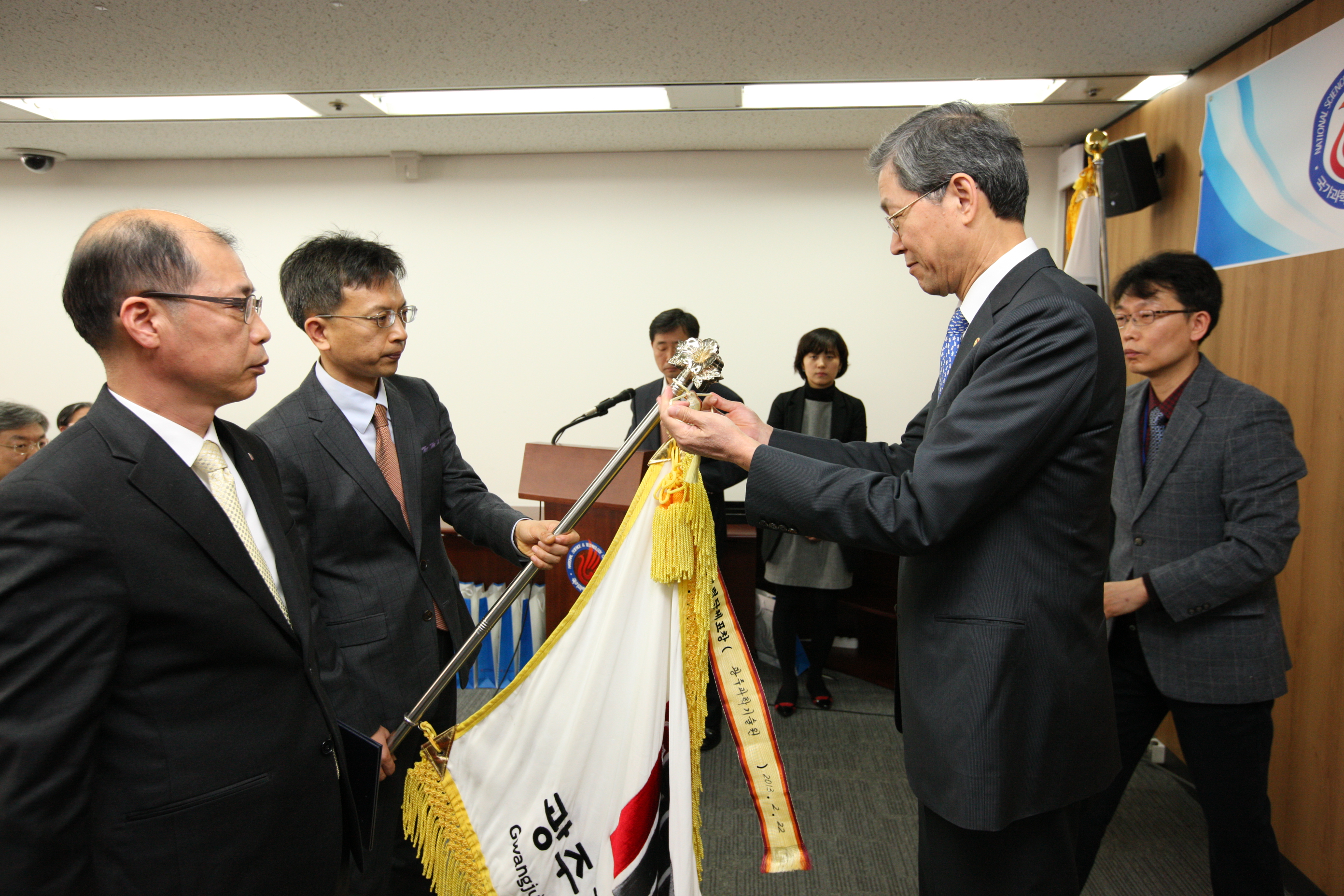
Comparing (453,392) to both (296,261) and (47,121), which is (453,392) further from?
(296,261)

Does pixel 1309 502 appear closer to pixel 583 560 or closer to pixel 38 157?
pixel 583 560

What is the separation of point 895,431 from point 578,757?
131 inches

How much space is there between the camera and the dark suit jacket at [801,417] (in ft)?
11.9

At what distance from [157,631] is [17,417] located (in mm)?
2171

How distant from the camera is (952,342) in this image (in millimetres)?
1420

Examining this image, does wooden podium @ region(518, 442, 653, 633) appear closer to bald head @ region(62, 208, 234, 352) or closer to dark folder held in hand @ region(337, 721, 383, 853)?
dark folder held in hand @ region(337, 721, 383, 853)

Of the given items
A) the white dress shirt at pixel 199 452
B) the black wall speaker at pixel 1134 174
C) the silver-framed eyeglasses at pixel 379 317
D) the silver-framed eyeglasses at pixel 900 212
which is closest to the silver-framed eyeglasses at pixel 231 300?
the white dress shirt at pixel 199 452

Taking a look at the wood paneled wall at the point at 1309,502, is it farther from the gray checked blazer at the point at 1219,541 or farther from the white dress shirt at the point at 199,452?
the white dress shirt at the point at 199,452

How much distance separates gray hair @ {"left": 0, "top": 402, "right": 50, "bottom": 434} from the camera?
8.05ft

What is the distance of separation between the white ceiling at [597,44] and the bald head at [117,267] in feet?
5.91

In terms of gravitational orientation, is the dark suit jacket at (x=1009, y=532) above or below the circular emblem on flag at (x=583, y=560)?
above

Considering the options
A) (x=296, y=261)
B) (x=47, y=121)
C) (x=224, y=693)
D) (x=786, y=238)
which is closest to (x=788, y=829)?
(x=224, y=693)

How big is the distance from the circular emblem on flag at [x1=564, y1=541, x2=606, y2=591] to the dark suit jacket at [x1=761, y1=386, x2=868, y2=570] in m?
1.15

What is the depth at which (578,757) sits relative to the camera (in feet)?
5.09
